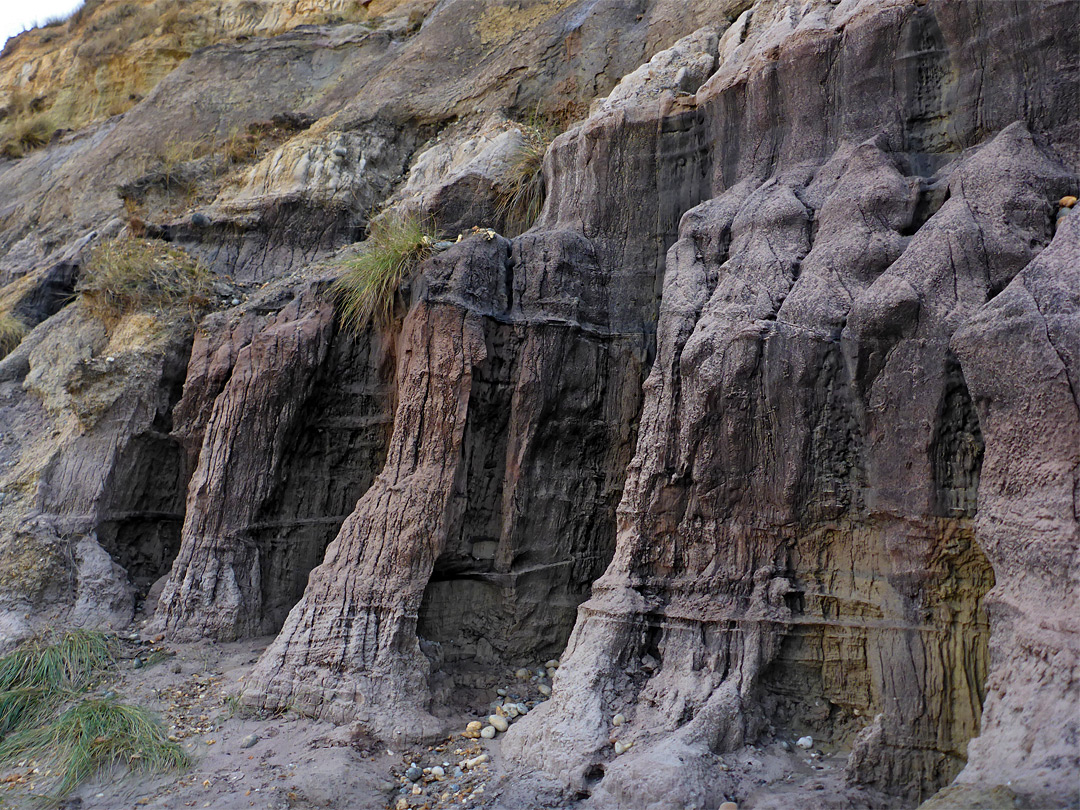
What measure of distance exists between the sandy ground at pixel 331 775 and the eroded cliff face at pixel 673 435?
100mm

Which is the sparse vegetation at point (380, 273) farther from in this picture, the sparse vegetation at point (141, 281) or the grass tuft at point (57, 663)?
the grass tuft at point (57, 663)

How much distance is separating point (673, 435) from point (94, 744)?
3378 mm

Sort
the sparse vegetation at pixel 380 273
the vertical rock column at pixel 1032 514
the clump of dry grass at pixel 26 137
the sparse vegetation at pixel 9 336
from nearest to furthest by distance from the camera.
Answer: the vertical rock column at pixel 1032 514
the sparse vegetation at pixel 380 273
the sparse vegetation at pixel 9 336
the clump of dry grass at pixel 26 137

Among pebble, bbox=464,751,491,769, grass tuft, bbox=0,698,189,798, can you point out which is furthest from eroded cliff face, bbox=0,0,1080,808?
grass tuft, bbox=0,698,189,798

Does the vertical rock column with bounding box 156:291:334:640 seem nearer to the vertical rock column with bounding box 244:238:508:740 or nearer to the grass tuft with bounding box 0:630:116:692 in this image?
the grass tuft with bounding box 0:630:116:692

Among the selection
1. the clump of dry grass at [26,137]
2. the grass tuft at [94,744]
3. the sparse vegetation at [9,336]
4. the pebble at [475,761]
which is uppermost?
the clump of dry grass at [26,137]

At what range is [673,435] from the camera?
13.5 feet

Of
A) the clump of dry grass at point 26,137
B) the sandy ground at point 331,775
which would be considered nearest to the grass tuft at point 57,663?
the sandy ground at point 331,775

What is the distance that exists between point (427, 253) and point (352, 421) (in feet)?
4.56

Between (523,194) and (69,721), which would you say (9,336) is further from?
(523,194)

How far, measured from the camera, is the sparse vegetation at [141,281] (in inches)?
272

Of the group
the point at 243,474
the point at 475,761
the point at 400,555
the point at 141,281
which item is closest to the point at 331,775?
the point at 475,761

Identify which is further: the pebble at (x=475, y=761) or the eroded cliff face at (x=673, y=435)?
the pebble at (x=475, y=761)

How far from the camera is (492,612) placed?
16.3 ft
